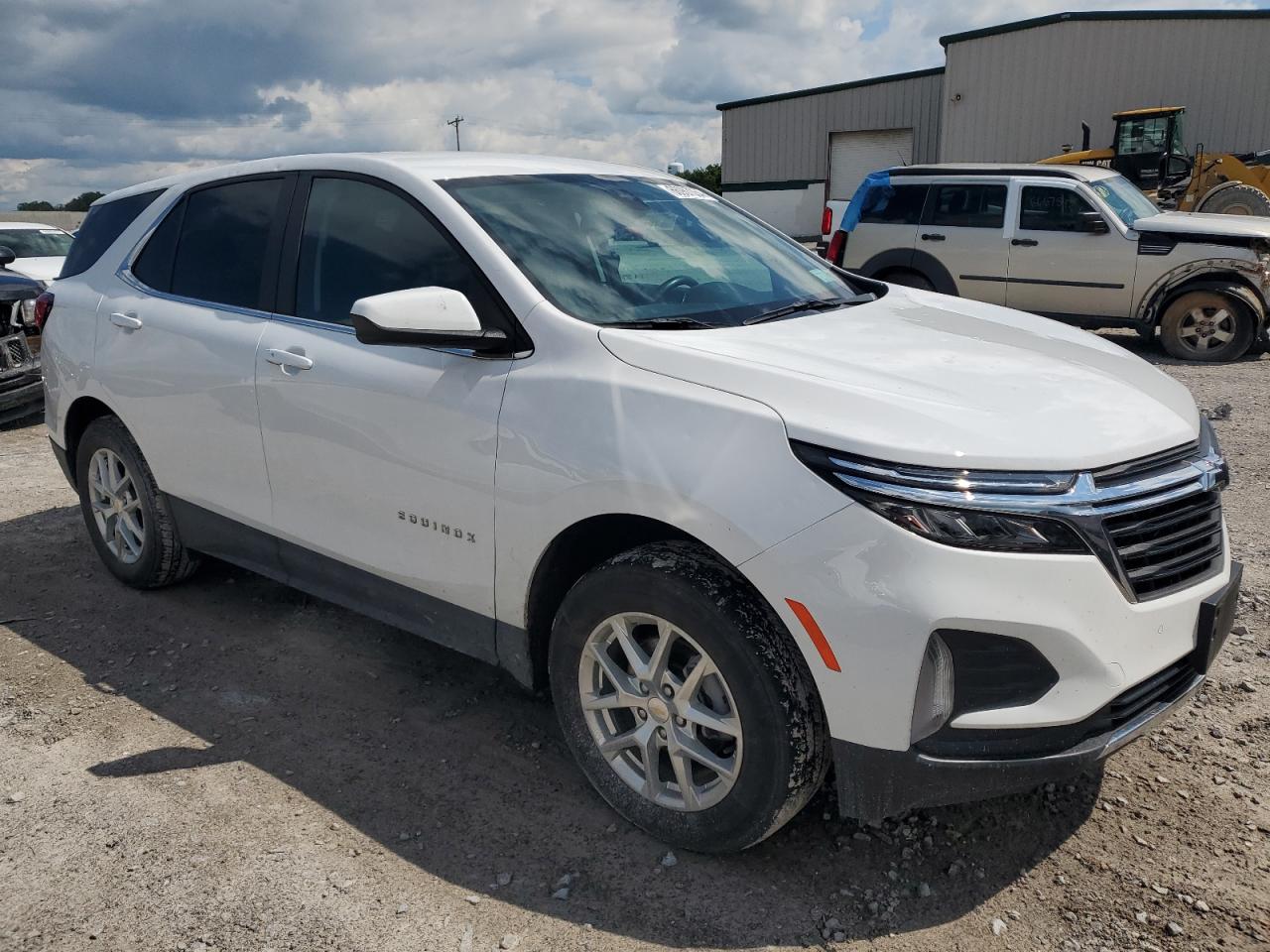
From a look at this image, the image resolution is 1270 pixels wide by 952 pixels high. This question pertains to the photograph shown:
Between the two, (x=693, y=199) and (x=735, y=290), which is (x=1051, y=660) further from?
(x=693, y=199)

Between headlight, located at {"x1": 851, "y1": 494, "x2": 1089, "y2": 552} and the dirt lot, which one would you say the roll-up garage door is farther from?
headlight, located at {"x1": 851, "y1": 494, "x2": 1089, "y2": 552}

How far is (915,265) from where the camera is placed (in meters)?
11.4

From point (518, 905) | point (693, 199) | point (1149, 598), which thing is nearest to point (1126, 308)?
point (693, 199)

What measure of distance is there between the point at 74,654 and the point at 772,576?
3.12m

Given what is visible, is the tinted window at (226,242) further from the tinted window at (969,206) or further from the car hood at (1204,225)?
the car hood at (1204,225)

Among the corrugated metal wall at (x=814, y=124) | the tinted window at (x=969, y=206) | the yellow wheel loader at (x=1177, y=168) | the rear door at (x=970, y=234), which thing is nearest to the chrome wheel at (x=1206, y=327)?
the rear door at (x=970, y=234)

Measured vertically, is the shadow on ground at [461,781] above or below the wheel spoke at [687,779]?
below

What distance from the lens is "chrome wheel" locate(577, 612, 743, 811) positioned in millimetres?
2588

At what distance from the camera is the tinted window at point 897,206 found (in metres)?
11.4

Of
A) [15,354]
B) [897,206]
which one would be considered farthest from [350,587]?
[897,206]

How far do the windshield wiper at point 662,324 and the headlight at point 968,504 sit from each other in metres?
0.86

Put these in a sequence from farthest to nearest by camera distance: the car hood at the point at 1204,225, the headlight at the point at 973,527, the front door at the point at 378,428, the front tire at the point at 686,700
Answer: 1. the car hood at the point at 1204,225
2. the front door at the point at 378,428
3. the front tire at the point at 686,700
4. the headlight at the point at 973,527

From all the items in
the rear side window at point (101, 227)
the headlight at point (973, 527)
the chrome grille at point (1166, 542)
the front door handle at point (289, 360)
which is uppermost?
the rear side window at point (101, 227)

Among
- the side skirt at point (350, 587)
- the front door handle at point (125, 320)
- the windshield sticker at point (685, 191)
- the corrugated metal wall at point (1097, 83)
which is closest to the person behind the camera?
the side skirt at point (350, 587)
